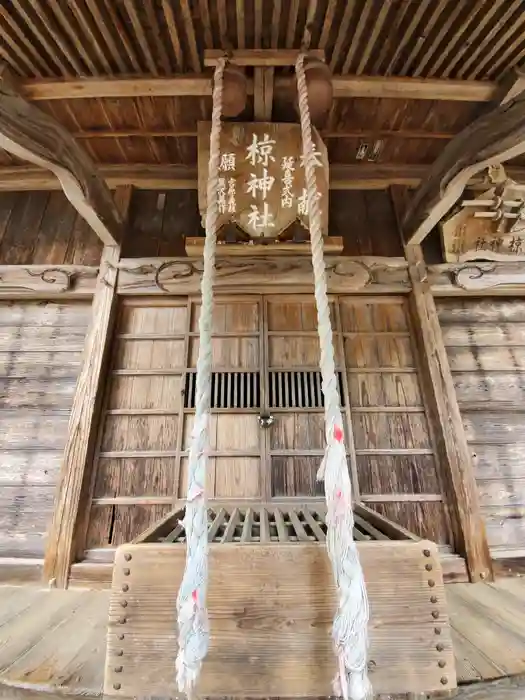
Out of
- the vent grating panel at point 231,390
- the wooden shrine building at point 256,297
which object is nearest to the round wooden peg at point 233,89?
the wooden shrine building at point 256,297

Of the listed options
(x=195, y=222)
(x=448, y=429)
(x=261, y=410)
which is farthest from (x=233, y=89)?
(x=448, y=429)

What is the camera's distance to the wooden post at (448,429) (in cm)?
236

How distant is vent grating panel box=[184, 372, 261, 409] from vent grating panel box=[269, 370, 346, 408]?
10 cm

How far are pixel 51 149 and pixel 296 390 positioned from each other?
1.98 metres

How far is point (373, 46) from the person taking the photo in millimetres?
2340

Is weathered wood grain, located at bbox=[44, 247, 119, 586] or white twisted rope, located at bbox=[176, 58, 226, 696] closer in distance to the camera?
white twisted rope, located at bbox=[176, 58, 226, 696]

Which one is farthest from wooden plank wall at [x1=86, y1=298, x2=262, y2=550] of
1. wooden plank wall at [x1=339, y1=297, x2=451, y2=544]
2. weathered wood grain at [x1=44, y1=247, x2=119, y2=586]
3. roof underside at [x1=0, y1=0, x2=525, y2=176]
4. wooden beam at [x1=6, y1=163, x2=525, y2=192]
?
roof underside at [x1=0, y1=0, x2=525, y2=176]

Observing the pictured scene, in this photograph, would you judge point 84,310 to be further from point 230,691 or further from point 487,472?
point 487,472

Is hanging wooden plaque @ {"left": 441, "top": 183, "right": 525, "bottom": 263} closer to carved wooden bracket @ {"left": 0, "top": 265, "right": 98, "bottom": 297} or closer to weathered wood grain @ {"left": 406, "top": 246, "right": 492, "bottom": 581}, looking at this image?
weathered wood grain @ {"left": 406, "top": 246, "right": 492, "bottom": 581}

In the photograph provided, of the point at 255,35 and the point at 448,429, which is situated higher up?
the point at 255,35

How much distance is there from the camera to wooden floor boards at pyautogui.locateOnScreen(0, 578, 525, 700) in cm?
127

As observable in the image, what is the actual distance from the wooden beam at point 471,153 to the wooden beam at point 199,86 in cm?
22

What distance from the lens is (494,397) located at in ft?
9.28

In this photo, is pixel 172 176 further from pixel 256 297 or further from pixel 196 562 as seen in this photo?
pixel 196 562
